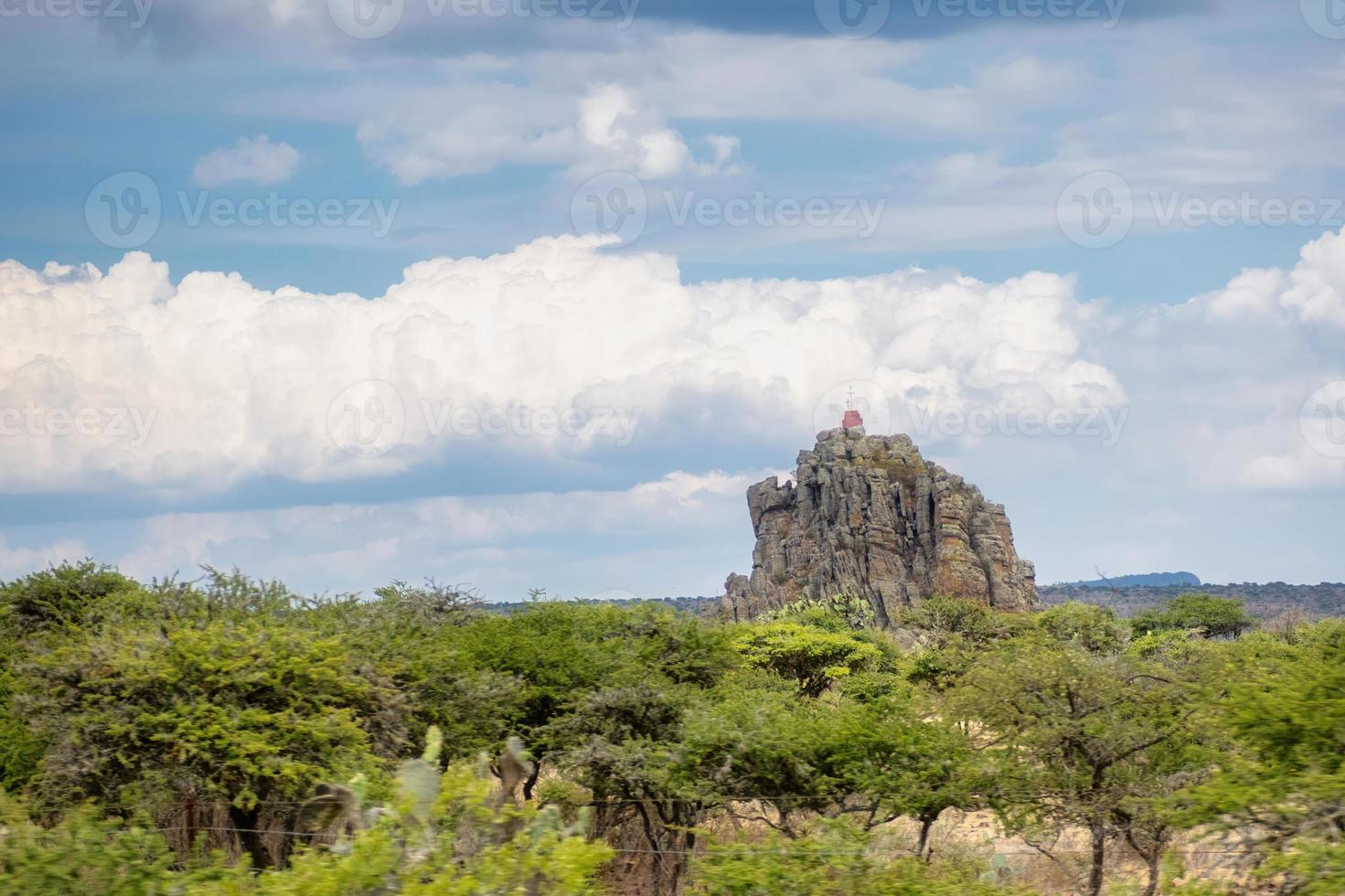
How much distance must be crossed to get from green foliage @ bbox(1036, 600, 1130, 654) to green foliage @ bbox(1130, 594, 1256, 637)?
12362 millimetres

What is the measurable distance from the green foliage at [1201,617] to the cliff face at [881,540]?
62.6 feet

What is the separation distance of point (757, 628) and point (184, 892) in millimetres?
54847

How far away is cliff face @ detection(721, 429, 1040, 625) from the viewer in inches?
4660

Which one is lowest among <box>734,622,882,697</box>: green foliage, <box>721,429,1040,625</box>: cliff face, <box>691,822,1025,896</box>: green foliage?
<box>691,822,1025,896</box>: green foliage

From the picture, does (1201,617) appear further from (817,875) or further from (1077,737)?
(817,875)

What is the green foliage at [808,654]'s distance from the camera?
6259 centimetres

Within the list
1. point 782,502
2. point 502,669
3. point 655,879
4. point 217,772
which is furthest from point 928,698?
point 782,502

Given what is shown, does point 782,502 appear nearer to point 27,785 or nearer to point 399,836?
point 27,785

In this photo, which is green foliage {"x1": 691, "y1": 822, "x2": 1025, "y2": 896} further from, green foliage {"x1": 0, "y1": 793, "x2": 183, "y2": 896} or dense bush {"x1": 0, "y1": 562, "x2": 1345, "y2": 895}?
green foliage {"x1": 0, "y1": 793, "x2": 183, "y2": 896}

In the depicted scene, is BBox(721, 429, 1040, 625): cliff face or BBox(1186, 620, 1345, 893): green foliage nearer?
BBox(1186, 620, 1345, 893): green foliage

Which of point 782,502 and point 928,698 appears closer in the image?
point 928,698

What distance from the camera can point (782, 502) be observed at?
5340 inches

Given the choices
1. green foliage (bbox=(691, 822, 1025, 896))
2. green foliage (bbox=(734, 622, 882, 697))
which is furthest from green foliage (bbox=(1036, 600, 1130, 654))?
green foliage (bbox=(691, 822, 1025, 896))

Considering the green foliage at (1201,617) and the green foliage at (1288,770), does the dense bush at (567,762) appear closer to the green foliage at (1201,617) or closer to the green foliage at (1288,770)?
the green foliage at (1288,770)
